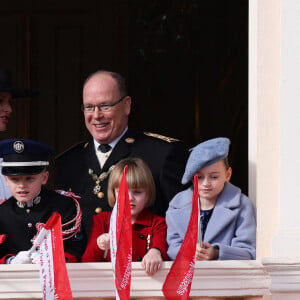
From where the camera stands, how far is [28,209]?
7.83 metres

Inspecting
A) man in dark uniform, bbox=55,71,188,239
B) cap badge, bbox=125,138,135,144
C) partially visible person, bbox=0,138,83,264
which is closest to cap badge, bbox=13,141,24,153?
partially visible person, bbox=0,138,83,264

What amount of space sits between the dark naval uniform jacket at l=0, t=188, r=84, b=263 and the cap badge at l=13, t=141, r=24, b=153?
28cm

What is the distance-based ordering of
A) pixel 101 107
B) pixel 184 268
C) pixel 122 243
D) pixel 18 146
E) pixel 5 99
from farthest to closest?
1. pixel 5 99
2. pixel 101 107
3. pixel 18 146
4. pixel 184 268
5. pixel 122 243

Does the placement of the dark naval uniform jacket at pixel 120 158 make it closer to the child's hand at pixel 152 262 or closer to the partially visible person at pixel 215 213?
the partially visible person at pixel 215 213

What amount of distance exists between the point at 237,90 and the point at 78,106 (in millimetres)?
1383

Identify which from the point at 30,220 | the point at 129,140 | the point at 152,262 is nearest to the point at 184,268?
the point at 152,262

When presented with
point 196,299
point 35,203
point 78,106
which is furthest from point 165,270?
point 78,106

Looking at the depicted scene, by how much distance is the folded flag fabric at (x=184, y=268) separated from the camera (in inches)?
287

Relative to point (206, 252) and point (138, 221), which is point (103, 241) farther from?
point (206, 252)

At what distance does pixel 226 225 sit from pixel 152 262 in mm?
475

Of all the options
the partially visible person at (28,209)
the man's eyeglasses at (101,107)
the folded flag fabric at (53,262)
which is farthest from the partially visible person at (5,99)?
the folded flag fabric at (53,262)

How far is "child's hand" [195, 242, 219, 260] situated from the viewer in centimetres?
760

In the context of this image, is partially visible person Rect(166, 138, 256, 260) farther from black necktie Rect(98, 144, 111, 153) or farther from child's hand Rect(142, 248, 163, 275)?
black necktie Rect(98, 144, 111, 153)

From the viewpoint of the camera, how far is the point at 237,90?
11906 millimetres
